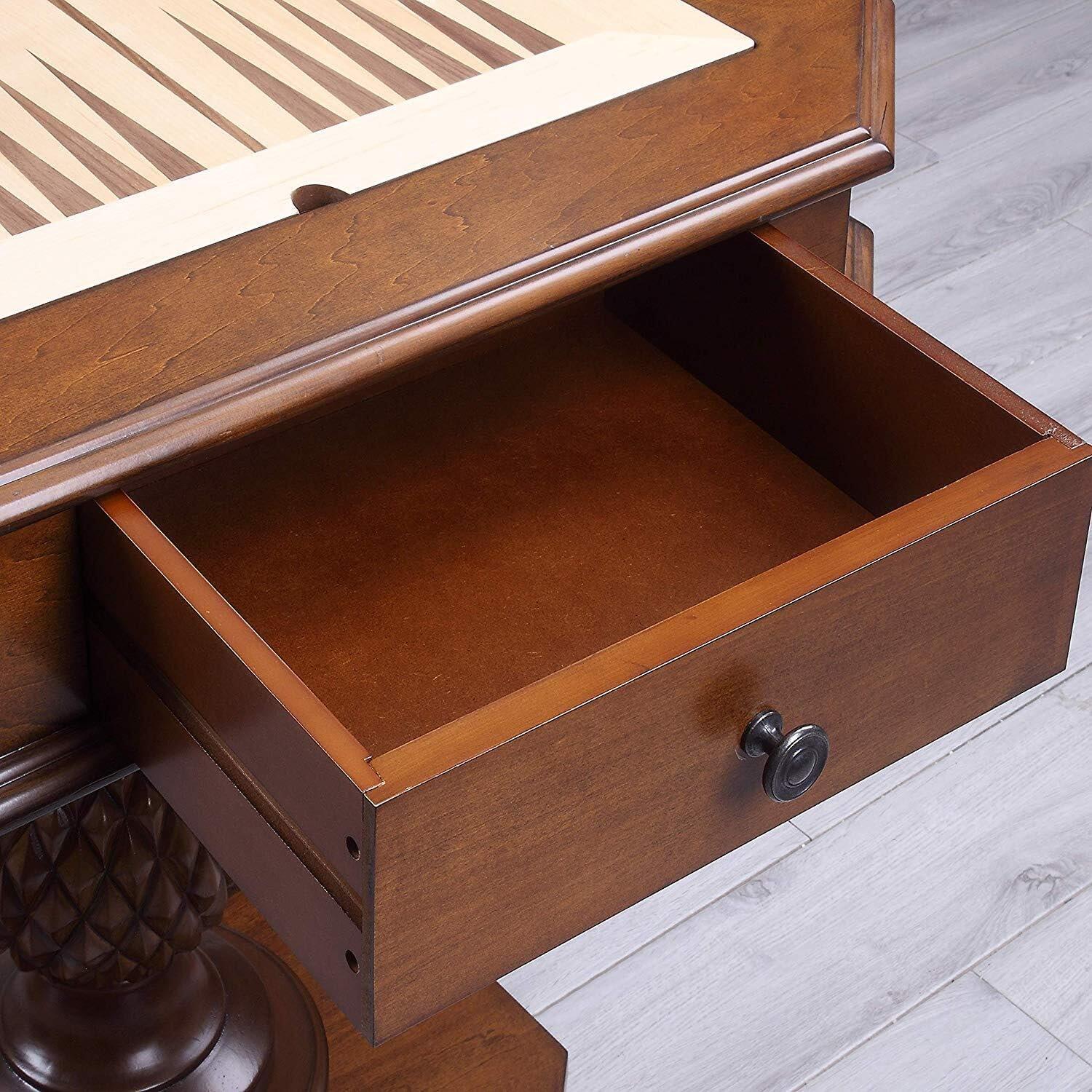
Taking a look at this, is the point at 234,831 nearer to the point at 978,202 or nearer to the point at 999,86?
the point at 978,202

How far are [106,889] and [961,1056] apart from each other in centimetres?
63

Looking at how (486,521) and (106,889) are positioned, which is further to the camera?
(106,889)

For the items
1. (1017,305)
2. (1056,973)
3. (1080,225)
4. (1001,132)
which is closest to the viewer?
(1056,973)

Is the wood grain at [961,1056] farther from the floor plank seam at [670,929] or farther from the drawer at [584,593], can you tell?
the drawer at [584,593]

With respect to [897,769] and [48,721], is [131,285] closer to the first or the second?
[48,721]

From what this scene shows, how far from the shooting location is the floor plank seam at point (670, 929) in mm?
1275

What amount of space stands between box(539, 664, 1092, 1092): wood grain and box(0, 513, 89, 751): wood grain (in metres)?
0.62

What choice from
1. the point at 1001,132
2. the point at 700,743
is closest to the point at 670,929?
the point at 700,743

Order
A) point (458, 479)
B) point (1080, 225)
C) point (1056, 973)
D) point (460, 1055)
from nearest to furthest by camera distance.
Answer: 1. point (458, 479)
2. point (460, 1055)
3. point (1056, 973)
4. point (1080, 225)

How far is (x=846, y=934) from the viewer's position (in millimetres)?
1310

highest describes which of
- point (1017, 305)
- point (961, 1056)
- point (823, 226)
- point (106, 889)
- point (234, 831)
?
point (823, 226)

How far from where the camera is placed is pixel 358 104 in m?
0.81

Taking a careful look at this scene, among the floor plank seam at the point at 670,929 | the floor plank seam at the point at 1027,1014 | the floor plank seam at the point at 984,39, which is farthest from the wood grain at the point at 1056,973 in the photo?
the floor plank seam at the point at 984,39

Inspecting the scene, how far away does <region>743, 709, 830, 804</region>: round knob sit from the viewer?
0.68 meters
